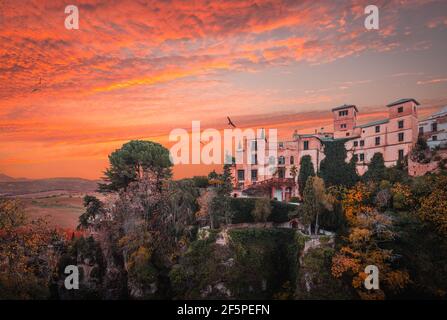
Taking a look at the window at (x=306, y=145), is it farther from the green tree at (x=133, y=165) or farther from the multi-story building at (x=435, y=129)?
the green tree at (x=133, y=165)

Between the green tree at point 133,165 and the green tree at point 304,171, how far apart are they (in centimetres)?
1547

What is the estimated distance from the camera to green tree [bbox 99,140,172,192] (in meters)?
34.0

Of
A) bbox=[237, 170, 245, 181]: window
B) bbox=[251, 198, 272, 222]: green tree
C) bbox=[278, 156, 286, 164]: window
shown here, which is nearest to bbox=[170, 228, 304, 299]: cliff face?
bbox=[251, 198, 272, 222]: green tree

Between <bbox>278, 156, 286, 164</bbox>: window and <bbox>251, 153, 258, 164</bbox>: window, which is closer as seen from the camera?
<bbox>278, 156, 286, 164</bbox>: window

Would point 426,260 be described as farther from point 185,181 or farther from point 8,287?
point 8,287

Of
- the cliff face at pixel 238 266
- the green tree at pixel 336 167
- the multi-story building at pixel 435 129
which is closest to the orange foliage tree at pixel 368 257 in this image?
the cliff face at pixel 238 266

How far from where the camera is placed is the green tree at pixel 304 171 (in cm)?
3666

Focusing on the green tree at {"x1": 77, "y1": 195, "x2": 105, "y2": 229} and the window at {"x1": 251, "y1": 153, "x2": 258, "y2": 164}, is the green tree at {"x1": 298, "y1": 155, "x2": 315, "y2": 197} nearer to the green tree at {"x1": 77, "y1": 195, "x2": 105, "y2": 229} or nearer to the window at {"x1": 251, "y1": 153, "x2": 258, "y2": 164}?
the window at {"x1": 251, "y1": 153, "x2": 258, "y2": 164}

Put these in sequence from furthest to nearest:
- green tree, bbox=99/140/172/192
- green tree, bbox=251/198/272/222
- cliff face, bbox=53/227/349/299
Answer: green tree, bbox=99/140/172/192 < green tree, bbox=251/198/272/222 < cliff face, bbox=53/227/349/299

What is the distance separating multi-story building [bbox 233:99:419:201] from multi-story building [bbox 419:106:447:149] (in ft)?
6.46

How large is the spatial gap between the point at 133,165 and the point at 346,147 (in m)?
25.4

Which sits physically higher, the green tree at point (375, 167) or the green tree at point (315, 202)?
the green tree at point (375, 167)

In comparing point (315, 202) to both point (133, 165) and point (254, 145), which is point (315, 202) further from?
point (133, 165)

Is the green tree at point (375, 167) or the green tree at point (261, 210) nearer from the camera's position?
the green tree at point (261, 210)
